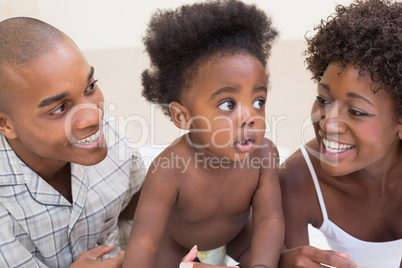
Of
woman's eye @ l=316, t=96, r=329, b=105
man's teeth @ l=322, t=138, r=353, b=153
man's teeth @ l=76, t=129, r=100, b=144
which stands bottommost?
man's teeth @ l=76, t=129, r=100, b=144

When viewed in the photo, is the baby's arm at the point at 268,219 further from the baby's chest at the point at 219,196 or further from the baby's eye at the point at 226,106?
the baby's eye at the point at 226,106

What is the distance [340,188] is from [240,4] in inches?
19.9

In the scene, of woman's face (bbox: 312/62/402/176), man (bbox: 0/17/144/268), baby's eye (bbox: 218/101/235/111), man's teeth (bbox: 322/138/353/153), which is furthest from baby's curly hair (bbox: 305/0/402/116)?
man (bbox: 0/17/144/268)

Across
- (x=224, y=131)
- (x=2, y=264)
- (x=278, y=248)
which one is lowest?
(x=2, y=264)

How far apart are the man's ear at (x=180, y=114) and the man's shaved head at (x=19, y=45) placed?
29 centimetres

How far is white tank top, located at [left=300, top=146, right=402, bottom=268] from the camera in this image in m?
1.31

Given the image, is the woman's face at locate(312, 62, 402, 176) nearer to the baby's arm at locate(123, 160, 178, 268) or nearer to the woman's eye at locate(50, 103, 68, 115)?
the baby's arm at locate(123, 160, 178, 268)

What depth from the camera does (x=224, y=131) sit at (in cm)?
112

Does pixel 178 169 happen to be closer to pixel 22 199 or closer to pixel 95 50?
pixel 22 199

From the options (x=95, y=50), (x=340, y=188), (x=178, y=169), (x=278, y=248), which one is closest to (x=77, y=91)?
(x=178, y=169)

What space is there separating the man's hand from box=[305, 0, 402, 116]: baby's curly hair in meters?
0.65

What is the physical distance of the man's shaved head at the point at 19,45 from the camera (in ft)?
3.81

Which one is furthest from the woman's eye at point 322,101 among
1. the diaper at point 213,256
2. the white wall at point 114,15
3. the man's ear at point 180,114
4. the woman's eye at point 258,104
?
the white wall at point 114,15

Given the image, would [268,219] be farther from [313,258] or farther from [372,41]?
[372,41]
